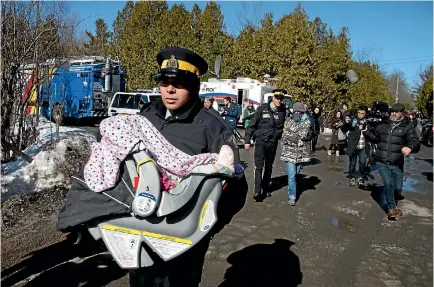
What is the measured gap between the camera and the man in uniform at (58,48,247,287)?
1995 millimetres

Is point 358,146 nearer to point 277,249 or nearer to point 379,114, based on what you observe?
point 379,114

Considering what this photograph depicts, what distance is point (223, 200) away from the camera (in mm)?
1966

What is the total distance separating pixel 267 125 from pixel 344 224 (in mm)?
2074

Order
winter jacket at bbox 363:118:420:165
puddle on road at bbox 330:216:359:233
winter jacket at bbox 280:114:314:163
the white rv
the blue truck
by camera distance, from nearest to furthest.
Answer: puddle on road at bbox 330:216:359:233 → winter jacket at bbox 363:118:420:165 → winter jacket at bbox 280:114:314:163 → the blue truck → the white rv

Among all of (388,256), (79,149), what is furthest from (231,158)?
(79,149)

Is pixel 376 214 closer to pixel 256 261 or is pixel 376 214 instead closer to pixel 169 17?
pixel 256 261

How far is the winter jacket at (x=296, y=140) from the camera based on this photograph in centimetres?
677

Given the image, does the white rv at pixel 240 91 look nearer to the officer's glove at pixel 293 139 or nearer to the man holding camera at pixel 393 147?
the officer's glove at pixel 293 139

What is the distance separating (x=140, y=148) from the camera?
73.1 inches

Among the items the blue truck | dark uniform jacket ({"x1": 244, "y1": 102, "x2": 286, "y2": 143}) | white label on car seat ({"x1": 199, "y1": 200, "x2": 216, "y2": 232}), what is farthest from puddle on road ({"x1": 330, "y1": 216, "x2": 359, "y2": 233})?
the blue truck

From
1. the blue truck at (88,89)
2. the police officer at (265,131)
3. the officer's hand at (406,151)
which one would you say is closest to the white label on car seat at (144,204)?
the police officer at (265,131)

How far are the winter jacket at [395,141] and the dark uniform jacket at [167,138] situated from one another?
5.12 m

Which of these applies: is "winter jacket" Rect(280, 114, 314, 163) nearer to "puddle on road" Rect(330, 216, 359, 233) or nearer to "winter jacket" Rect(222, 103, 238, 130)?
"puddle on road" Rect(330, 216, 359, 233)

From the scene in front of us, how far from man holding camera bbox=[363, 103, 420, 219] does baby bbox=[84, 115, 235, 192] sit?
5.32 metres
